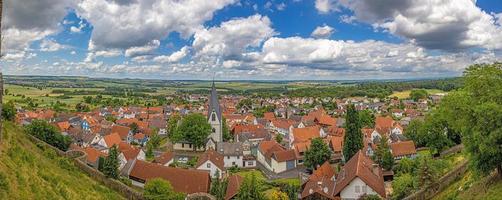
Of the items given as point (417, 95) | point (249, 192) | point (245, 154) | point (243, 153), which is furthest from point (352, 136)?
point (417, 95)

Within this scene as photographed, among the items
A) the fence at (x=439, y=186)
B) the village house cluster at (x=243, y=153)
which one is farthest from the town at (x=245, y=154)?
the fence at (x=439, y=186)

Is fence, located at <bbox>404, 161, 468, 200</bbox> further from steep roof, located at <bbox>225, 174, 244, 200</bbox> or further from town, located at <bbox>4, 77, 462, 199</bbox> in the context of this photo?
steep roof, located at <bbox>225, 174, 244, 200</bbox>

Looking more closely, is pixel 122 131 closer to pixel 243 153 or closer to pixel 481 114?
pixel 243 153

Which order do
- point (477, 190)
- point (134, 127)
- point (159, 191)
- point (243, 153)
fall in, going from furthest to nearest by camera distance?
point (134, 127), point (243, 153), point (159, 191), point (477, 190)

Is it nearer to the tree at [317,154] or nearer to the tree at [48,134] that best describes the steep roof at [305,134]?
the tree at [317,154]

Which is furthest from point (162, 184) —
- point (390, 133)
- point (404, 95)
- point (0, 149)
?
point (404, 95)

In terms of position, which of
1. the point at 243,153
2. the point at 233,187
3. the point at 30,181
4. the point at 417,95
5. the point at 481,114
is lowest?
the point at 243,153

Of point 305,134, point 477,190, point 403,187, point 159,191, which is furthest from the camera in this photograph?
point 305,134

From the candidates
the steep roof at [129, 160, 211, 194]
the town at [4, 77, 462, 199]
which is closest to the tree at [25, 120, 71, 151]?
the town at [4, 77, 462, 199]
